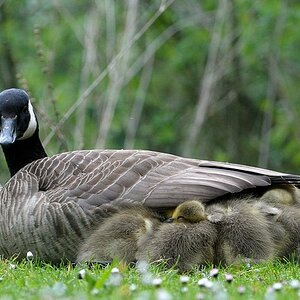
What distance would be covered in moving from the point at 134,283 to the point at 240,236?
1476 mm

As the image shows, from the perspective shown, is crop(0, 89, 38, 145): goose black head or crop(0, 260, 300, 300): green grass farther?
crop(0, 89, 38, 145): goose black head

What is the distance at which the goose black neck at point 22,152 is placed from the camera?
8602 mm

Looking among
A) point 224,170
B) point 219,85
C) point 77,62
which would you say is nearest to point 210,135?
point 219,85

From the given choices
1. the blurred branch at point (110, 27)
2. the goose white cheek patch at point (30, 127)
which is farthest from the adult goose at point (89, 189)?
the blurred branch at point (110, 27)

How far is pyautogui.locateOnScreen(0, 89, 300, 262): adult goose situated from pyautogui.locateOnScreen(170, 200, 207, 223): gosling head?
123 mm

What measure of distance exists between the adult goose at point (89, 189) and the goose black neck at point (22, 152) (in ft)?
3.41

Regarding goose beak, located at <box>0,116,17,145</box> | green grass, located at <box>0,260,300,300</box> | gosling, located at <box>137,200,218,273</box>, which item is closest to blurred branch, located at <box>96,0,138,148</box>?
goose beak, located at <box>0,116,17,145</box>

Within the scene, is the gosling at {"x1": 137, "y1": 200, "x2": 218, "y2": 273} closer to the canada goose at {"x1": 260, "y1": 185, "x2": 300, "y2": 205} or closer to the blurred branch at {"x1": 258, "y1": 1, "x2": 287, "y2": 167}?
the canada goose at {"x1": 260, "y1": 185, "x2": 300, "y2": 205}

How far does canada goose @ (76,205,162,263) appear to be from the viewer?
6.68 meters

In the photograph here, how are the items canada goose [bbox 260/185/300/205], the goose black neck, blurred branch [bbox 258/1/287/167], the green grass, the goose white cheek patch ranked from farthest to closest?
blurred branch [bbox 258/1/287/167], the goose black neck, the goose white cheek patch, canada goose [bbox 260/185/300/205], the green grass

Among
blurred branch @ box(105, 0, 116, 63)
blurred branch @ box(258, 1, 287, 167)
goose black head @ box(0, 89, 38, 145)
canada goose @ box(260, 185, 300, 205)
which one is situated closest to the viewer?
canada goose @ box(260, 185, 300, 205)

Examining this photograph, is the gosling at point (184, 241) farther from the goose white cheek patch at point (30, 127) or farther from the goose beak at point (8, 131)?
the goose white cheek patch at point (30, 127)

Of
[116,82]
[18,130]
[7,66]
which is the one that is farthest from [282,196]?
[7,66]

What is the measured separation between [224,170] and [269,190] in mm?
390
